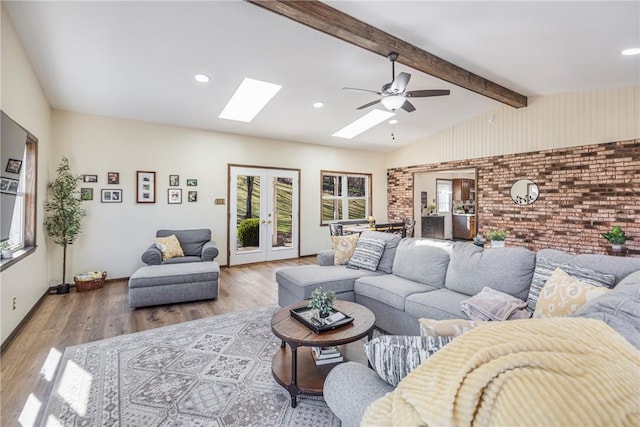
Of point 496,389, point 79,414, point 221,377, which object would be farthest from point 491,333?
point 79,414

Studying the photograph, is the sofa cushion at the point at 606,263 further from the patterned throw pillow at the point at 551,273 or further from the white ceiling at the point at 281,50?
the white ceiling at the point at 281,50

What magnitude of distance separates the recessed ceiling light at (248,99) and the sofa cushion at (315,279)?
Result: 280 cm

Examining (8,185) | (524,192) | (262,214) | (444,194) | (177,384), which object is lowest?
(177,384)

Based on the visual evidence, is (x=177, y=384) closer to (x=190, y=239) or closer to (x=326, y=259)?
(x=326, y=259)

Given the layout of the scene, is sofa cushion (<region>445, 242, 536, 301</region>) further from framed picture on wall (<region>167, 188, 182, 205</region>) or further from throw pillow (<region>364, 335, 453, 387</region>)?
framed picture on wall (<region>167, 188, 182, 205</region>)

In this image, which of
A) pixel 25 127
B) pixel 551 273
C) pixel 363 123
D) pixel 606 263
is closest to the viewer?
pixel 606 263

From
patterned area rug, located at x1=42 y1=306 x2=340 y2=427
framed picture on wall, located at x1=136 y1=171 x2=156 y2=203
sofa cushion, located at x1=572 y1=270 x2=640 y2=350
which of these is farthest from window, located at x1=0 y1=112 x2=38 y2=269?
sofa cushion, located at x1=572 y1=270 x2=640 y2=350

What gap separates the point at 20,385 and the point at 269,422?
191 centimetres

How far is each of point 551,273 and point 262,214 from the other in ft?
17.7

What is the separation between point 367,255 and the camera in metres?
3.66

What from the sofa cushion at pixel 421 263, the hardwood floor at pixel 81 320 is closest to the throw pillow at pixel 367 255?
the sofa cushion at pixel 421 263

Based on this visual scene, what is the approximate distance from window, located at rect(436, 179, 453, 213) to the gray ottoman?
8.51 meters

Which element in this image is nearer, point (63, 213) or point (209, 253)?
point (63, 213)

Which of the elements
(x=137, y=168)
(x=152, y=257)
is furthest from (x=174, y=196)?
(x=152, y=257)
